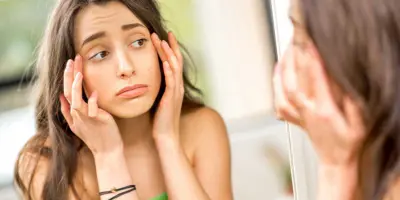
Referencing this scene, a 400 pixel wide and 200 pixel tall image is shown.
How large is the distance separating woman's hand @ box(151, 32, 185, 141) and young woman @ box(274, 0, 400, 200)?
17 cm

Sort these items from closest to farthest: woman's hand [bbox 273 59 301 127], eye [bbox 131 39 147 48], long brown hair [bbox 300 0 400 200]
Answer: long brown hair [bbox 300 0 400 200], woman's hand [bbox 273 59 301 127], eye [bbox 131 39 147 48]

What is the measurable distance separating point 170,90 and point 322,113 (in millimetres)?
238

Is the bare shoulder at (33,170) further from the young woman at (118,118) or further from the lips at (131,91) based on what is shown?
the lips at (131,91)

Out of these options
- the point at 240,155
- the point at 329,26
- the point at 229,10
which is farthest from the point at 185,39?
the point at 329,26

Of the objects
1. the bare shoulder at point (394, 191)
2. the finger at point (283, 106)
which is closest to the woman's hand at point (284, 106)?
the finger at point (283, 106)

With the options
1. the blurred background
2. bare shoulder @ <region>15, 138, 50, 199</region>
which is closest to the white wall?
the blurred background

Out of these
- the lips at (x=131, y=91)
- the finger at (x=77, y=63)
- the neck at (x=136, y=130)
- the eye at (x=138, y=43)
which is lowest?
the neck at (x=136, y=130)

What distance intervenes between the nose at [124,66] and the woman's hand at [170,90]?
0.05 meters

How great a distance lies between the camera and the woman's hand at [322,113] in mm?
517

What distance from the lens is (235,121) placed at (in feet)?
2.48

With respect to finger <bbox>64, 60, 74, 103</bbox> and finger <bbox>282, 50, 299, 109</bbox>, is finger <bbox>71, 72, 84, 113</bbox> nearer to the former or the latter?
finger <bbox>64, 60, 74, 103</bbox>

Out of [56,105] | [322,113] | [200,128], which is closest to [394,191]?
[322,113]

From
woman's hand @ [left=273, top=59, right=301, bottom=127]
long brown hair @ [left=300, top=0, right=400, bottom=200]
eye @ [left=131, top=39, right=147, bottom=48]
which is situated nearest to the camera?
long brown hair @ [left=300, top=0, right=400, bottom=200]

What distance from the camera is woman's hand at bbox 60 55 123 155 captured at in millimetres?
672
